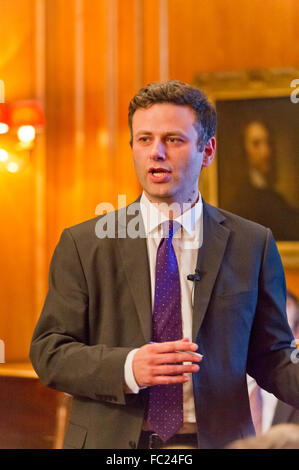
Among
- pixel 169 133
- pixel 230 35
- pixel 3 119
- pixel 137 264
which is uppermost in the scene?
pixel 230 35

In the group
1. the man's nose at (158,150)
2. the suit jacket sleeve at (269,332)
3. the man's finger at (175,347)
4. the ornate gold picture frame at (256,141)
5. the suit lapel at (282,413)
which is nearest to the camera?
the man's finger at (175,347)

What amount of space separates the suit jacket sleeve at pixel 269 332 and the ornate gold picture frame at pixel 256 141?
3393 millimetres

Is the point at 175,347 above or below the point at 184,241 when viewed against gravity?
below

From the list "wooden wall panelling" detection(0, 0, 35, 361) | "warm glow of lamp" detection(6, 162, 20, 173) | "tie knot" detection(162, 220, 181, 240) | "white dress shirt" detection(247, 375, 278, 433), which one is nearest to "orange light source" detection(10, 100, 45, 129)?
"wooden wall panelling" detection(0, 0, 35, 361)

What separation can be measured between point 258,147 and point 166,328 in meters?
3.87

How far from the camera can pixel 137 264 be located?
5.24ft

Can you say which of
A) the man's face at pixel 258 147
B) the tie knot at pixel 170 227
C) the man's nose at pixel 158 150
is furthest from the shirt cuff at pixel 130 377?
the man's face at pixel 258 147

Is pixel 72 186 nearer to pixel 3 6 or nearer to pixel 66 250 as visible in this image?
pixel 3 6

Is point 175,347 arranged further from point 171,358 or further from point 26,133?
point 26,133

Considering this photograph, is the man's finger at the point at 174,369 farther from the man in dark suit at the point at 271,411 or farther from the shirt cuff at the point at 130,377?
the man in dark suit at the point at 271,411

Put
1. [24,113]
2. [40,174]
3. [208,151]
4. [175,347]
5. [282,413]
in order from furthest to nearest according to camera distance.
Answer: [40,174] → [24,113] → [282,413] → [208,151] → [175,347]

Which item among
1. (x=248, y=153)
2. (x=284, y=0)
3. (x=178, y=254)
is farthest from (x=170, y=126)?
(x=284, y=0)

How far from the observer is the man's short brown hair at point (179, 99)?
156cm

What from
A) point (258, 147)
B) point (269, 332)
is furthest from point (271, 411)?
point (258, 147)
